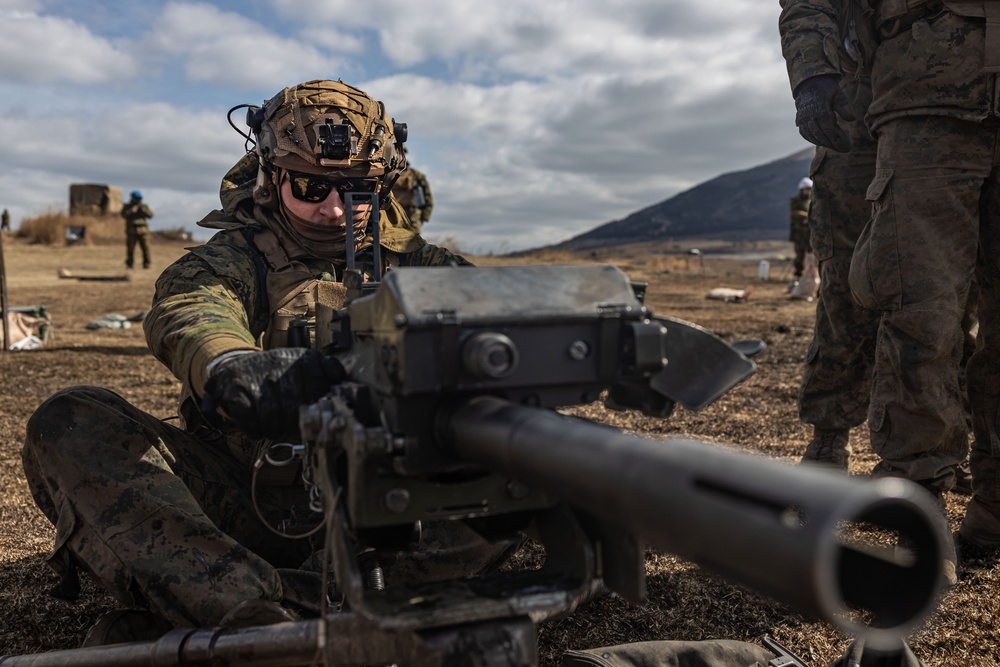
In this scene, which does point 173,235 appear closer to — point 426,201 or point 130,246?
point 130,246

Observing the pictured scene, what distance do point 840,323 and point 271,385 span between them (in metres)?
3.03

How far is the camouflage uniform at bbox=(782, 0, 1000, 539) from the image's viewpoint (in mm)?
3477

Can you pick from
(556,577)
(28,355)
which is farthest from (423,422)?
(28,355)

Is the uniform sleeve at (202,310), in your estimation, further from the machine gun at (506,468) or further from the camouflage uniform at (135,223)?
the camouflage uniform at (135,223)

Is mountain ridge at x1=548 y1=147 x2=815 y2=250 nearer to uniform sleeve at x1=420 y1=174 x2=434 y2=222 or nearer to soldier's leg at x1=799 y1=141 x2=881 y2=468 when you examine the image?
uniform sleeve at x1=420 y1=174 x2=434 y2=222

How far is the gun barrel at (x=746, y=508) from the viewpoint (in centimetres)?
109

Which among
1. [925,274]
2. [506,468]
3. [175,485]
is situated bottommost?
[175,485]

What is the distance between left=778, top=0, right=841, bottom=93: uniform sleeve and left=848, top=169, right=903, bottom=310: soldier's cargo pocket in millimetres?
604

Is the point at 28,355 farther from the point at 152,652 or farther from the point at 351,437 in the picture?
the point at 351,437

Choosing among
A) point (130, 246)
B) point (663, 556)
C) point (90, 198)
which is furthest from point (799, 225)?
point (90, 198)

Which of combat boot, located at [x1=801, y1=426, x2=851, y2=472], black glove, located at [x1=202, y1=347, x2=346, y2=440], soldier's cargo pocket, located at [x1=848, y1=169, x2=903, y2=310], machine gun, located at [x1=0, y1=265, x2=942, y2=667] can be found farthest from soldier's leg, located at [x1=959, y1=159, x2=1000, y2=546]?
black glove, located at [x1=202, y1=347, x2=346, y2=440]

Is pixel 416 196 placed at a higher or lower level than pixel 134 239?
higher

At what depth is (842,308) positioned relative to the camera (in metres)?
4.28

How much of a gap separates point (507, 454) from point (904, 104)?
2.81 meters
